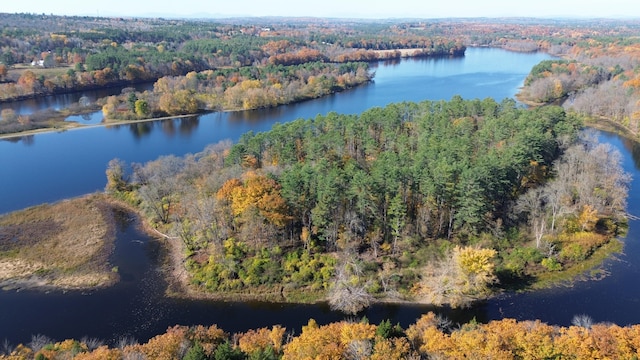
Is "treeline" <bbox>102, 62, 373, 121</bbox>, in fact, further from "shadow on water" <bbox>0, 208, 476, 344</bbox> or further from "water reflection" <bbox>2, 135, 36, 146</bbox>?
"shadow on water" <bbox>0, 208, 476, 344</bbox>

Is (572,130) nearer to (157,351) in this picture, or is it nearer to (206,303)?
(206,303)

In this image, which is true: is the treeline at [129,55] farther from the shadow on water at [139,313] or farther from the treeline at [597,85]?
the shadow on water at [139,313]

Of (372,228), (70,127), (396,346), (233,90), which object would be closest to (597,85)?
(233,90)

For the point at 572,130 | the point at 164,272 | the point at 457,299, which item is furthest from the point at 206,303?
the point at 572,130

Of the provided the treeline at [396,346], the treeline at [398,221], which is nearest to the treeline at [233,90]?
the treeline at [398,221]

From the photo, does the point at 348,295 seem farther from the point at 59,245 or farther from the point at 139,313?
the point at 59,245

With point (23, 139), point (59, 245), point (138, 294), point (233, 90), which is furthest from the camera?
point (233, 90)

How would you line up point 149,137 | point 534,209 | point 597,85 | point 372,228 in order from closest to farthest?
point 372,228 → point 534,209 → point 149,137 → point 597,85
